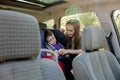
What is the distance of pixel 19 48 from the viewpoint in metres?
1.32

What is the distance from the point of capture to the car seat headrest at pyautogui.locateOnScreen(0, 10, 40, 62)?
1.25 m

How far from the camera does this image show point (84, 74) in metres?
2.12

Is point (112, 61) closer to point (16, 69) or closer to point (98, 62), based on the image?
point (98, 62)

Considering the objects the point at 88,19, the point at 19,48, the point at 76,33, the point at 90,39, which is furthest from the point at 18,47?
the point at 88,19

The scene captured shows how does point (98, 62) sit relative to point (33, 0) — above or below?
below

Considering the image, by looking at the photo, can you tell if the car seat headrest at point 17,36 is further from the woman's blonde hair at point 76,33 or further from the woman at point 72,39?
the woman's blonde hair at point 76,33

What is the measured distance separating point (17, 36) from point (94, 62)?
3.95ft

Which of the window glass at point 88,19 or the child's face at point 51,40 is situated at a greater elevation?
the window glass at point 88,19

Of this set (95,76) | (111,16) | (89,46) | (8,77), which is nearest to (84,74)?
(95,76)

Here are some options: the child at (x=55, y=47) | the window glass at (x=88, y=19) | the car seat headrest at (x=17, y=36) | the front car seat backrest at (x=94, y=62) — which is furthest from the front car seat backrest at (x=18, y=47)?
the window glass at (x=88, y=19)

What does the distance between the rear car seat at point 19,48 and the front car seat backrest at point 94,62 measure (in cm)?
66

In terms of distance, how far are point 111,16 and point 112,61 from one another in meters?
0.89

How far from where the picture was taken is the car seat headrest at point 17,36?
1.25 meters

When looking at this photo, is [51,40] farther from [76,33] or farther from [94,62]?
[94,62]
